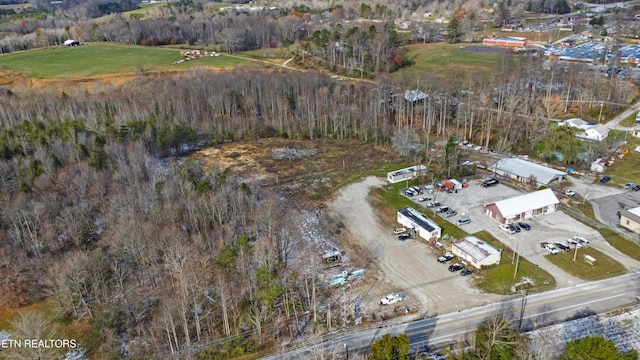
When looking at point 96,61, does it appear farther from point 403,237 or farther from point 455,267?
point 455,267

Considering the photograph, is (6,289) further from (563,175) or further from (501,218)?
(563,175)

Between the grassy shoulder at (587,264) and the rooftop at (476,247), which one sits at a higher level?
the rooftop at (476,247)

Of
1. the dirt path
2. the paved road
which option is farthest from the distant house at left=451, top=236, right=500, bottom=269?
the paved road

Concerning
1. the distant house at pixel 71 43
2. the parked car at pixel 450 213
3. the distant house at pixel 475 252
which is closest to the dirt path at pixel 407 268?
the distant house at pixel 475 252

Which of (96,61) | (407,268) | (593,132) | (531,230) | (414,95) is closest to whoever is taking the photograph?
(407,268)

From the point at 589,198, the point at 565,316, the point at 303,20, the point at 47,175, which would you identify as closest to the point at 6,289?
the point at 47,175

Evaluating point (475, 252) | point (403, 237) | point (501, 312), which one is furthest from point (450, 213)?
point (501, 312)

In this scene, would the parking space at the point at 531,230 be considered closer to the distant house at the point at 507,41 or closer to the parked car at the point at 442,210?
the parked car at the point at 442,210
